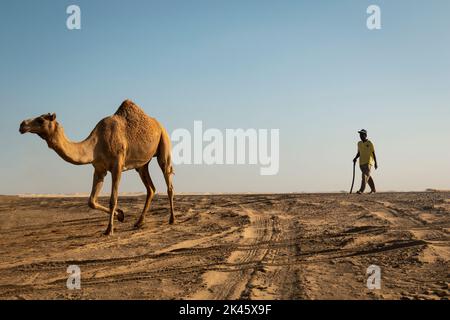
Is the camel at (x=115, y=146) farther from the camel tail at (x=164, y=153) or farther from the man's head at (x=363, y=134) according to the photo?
the man's head at (x=363, y=134)

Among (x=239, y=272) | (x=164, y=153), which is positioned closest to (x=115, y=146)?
(x=164, y=153)

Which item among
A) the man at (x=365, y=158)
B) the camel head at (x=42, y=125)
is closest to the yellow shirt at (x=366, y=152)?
the man at (x=365, y=158)

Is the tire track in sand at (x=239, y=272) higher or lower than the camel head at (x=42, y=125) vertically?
lower

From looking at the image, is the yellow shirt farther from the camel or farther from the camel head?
the camel head

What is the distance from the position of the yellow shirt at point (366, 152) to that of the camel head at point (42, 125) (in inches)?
482

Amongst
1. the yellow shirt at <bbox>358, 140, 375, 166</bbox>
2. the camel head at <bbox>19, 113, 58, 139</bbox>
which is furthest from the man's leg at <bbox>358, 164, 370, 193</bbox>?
the camel head at <bbox>19, 113, 58, 139</bbox>

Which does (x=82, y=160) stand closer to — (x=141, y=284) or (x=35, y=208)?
(x=141, y=284)

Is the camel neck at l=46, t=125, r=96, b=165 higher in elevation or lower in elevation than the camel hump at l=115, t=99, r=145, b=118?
lower

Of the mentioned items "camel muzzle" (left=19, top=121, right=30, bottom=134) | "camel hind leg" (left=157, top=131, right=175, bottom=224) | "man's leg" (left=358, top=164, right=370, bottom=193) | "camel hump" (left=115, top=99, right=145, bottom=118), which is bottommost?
"man's leg" (left=358, top=164, right=370, bottom=193)

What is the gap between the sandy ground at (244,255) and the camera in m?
4.19

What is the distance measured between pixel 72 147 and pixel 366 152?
39.1ft

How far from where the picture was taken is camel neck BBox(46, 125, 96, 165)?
27.5 ft
